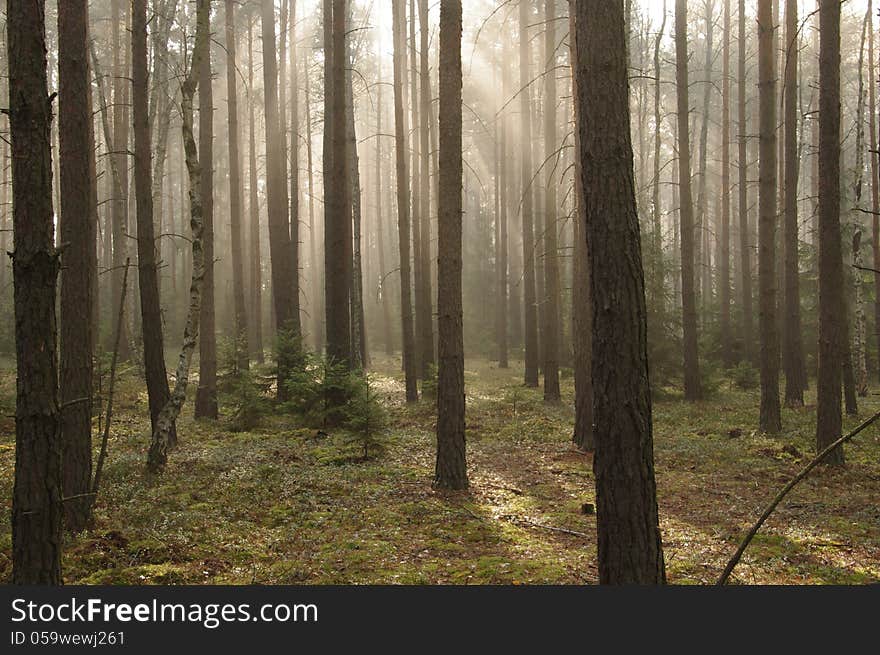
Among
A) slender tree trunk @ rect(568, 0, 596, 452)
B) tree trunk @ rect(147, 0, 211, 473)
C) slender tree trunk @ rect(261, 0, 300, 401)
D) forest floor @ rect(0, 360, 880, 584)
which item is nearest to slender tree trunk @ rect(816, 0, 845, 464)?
forest floor @ rect(0, 360, 880, 584)

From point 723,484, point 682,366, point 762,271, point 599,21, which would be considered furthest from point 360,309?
point 599,21

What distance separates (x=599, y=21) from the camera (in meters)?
4.91

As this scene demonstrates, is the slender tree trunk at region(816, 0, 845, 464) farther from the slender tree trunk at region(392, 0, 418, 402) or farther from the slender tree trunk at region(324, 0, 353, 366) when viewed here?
the slender tree trunk at region(392, 0, 418, 402)

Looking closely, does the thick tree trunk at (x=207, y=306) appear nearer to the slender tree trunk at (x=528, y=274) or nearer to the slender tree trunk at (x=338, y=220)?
the slender tree trunk at (x=338, y=220)

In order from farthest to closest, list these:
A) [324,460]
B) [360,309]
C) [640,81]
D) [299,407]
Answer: [640,81], [360,309], [299,407], [324,460]

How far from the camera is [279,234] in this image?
17594 millimetres

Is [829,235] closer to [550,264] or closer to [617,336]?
[550,264]

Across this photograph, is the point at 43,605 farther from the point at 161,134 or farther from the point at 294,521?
the point at 161,134

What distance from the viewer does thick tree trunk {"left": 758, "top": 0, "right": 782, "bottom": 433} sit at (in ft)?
44.0

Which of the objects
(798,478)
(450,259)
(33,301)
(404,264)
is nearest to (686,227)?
(404,264)

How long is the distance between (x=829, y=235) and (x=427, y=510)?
7.29 meters

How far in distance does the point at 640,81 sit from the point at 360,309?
22.2 metres

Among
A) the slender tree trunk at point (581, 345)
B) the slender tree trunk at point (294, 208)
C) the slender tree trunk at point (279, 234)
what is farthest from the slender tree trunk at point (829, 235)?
the slender tree trunk at point (294, 208)

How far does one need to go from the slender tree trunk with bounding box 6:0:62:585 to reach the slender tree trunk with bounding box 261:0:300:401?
1084 cm
